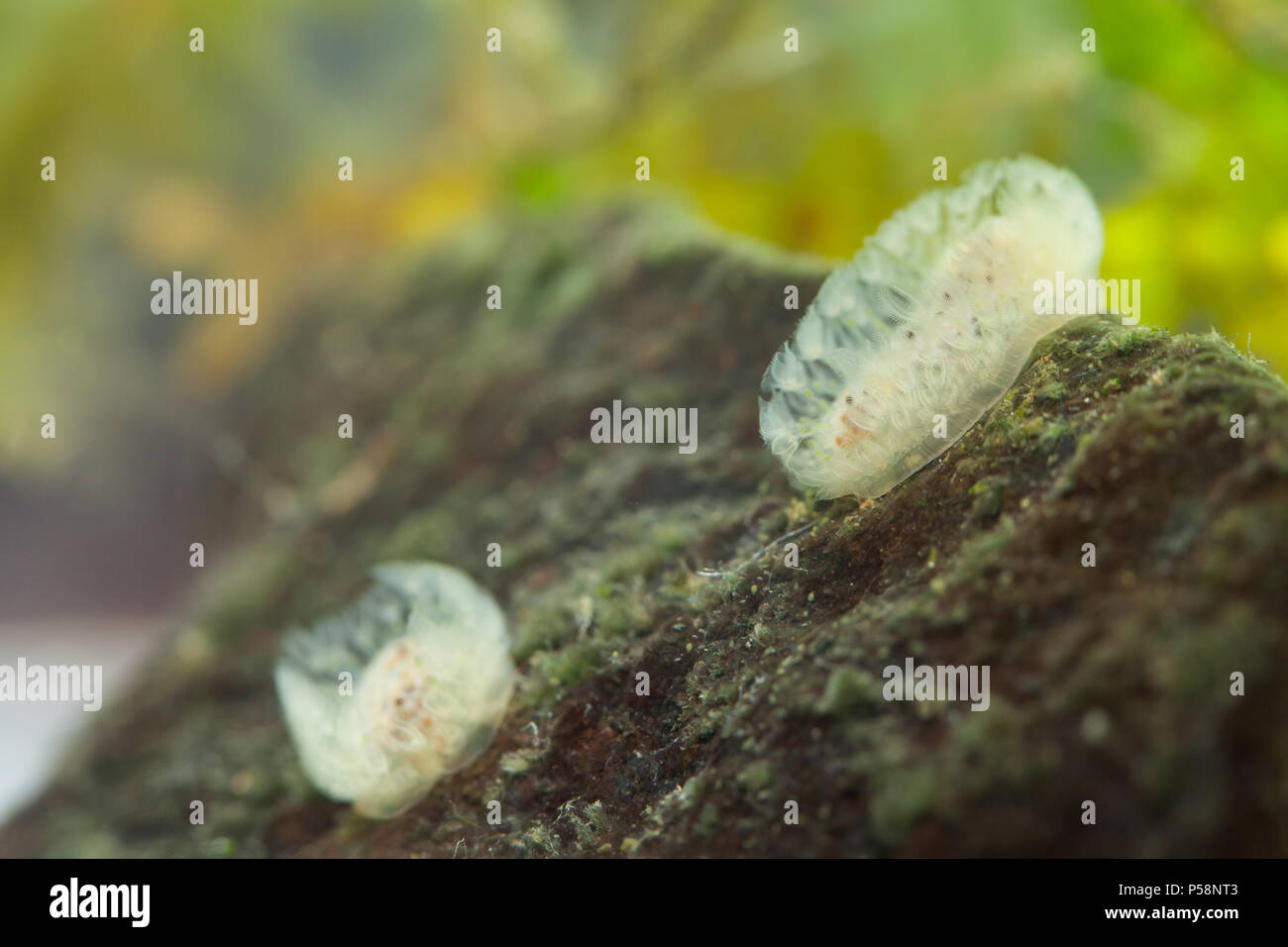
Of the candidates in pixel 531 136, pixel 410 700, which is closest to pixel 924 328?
pixel 410 700

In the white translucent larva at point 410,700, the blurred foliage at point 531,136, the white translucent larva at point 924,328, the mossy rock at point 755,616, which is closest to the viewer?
the mossy rock at point 755,616

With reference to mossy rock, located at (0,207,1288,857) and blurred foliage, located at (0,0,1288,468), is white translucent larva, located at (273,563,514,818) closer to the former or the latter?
mossy rock, located at (0,207,1288,857)

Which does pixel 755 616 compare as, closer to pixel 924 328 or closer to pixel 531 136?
pixel 924 328

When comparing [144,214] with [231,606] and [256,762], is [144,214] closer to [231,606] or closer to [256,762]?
[231,606]

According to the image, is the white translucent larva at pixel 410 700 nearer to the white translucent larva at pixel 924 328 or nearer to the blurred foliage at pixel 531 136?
the white translucent larva at pixel 924 328

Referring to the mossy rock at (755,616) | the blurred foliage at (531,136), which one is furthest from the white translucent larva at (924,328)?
the blurred foliage at (531,136)
